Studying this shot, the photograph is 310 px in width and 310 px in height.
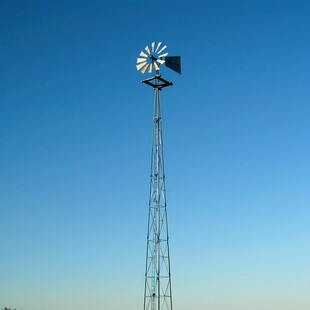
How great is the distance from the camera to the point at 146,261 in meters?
41.7

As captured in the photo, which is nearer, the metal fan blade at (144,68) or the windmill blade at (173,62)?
the windmill blade at (173,62)

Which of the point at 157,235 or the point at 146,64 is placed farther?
the point at 146,64

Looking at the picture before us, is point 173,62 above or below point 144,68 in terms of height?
above

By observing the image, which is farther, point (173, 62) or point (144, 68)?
point (144, 68)

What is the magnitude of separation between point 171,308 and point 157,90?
58.9 feet

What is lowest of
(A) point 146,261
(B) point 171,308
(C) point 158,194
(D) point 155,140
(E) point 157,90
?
(B) point 171,308

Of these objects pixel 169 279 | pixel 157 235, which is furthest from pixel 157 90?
pixel 169 279

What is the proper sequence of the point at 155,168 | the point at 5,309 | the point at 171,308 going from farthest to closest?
the point at 5,309
the point at 155,168
the point at 171,308

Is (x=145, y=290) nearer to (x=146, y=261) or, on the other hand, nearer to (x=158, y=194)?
(x=146, y=261)

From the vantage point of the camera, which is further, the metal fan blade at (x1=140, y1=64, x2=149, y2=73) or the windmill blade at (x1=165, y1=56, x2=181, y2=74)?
the metal fan blade at (x1=140, y1=64, x2=149, y2=73)

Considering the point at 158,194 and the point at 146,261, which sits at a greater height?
the point at 158,194

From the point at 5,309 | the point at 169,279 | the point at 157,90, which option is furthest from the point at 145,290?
the point at 5,309

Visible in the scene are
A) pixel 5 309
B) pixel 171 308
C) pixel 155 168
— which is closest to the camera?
pixel 171 308

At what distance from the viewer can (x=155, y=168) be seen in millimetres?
43969
